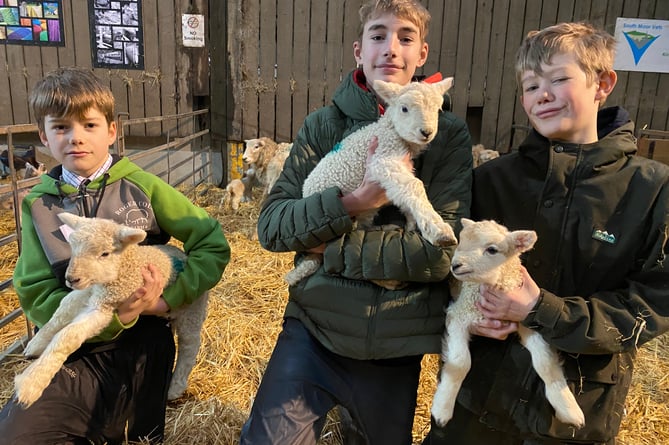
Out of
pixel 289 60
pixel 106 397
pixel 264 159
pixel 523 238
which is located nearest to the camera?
A: pixel 523 238

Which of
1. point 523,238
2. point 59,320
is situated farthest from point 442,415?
Answer: point 59,320

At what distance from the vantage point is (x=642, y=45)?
694 cm

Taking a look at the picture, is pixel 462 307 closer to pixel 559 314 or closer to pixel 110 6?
pixel 559 314

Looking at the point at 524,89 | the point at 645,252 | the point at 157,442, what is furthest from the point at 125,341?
the point at 645,252

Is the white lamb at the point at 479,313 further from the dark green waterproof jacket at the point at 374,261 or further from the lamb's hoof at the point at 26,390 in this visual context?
the lamb's hoof at the point at 26,390

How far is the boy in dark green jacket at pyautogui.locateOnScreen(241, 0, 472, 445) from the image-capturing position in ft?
6.04

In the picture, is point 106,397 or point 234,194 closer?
point 106,397

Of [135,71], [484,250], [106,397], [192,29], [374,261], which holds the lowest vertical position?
[106,397]

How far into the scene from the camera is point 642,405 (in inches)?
114

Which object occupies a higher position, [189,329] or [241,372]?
[189,329]

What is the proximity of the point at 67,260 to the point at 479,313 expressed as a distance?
67.7 inches

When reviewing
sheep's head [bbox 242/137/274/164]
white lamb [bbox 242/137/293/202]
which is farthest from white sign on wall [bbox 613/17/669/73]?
sheep's head [bbox 242/137/274/164]

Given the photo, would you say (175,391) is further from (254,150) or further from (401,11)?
(254,150)

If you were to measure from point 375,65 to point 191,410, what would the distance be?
2.05 metres
